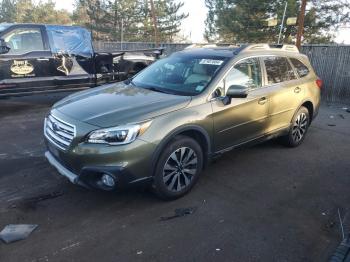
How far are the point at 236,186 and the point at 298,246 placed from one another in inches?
52.6

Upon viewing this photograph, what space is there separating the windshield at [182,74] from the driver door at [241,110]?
236 millimetres

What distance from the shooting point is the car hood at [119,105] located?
3586 mm

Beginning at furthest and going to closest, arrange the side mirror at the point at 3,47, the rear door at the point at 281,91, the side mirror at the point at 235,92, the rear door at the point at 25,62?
the rear door at the point at 25,62, the side mirror at the point at 3,47, the rear door at the point at 281,91, the side mirror at the point at 235,92

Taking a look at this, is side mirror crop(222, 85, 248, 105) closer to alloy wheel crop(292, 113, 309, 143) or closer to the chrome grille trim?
the chrome grille trim

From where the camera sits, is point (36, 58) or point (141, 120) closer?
point (141, 120)

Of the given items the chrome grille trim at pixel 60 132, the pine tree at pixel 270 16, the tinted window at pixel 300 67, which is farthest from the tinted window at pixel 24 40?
the pine tree at pixel 270 16

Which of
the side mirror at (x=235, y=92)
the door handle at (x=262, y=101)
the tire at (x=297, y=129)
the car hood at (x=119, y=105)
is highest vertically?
the side mirror at (x=235, y=92)

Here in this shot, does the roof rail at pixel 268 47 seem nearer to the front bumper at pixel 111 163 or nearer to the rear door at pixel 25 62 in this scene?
the front bumper at pixel 111 163

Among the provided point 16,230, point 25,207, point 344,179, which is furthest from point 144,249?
point 344,179

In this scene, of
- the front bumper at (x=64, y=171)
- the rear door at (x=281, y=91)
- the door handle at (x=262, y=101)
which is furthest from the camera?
the rear door at (x=281, y=91)

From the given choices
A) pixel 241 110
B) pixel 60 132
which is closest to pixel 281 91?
pixel 241 110

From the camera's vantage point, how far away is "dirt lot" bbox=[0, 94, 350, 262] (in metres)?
3.14

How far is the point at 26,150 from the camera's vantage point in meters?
5.58

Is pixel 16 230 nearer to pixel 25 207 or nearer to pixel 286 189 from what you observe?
pixel 25 207
